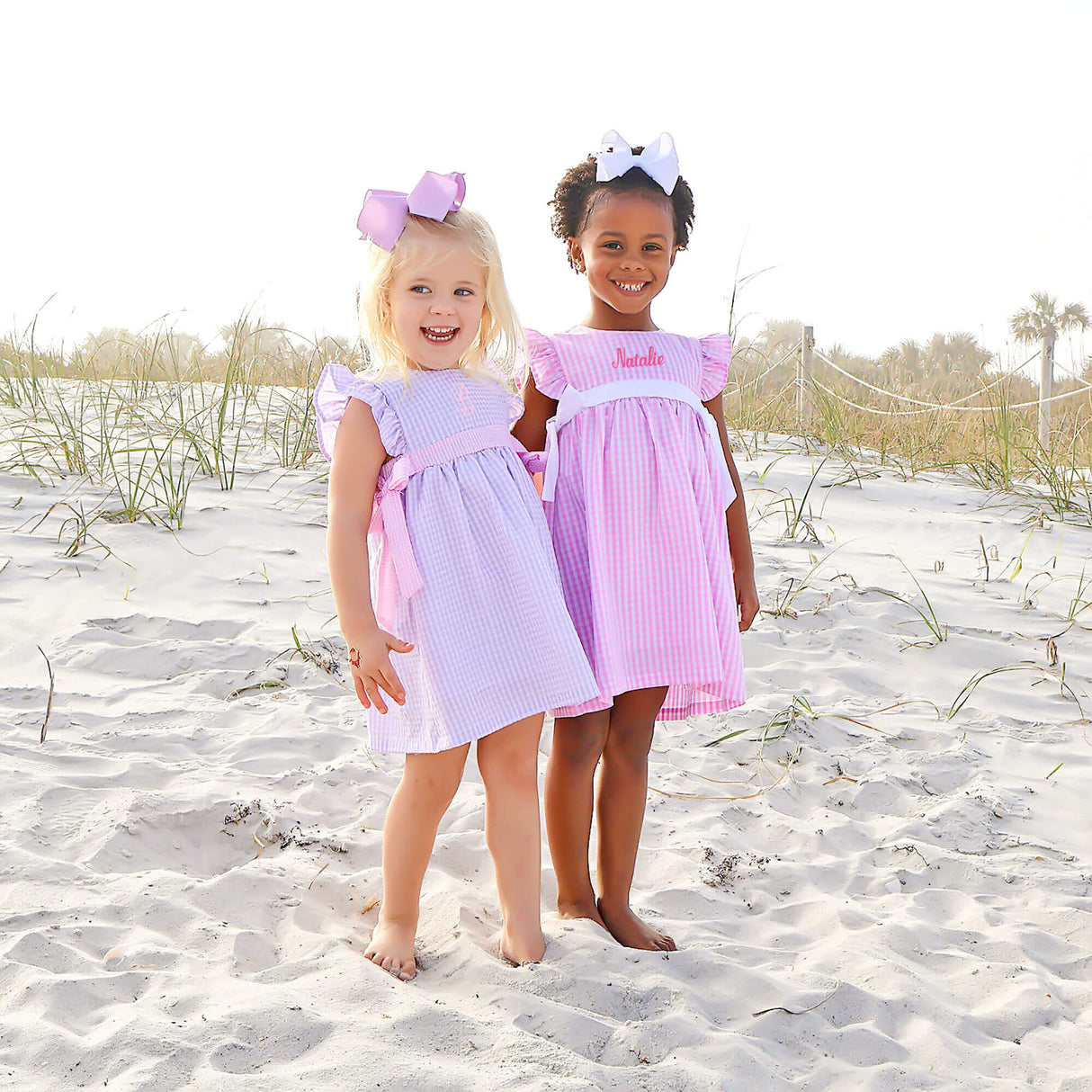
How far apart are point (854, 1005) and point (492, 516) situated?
1.11 metres

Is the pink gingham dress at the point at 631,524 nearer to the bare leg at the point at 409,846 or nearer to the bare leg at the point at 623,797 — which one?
the bare leg at the point at 623,797

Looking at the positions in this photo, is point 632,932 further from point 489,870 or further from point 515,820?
point 489,870

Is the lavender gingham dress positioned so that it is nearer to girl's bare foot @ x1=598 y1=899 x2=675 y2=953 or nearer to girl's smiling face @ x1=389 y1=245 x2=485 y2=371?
girl's smiling face @ x1=389 y1=245 x2=485 y2=371

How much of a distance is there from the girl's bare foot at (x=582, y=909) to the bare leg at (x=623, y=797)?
18 mm

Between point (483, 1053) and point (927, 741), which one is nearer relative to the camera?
point (483, 1053)

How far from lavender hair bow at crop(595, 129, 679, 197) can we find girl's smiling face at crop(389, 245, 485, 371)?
349mm

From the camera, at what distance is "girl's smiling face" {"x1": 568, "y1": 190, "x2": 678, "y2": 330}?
2162 mm

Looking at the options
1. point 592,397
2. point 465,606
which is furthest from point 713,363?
point 465,606

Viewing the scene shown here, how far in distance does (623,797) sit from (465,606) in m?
0.57

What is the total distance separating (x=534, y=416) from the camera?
2.27 meters

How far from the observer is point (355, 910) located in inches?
91.5

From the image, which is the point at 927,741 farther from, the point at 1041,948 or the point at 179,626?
the point at 179,626

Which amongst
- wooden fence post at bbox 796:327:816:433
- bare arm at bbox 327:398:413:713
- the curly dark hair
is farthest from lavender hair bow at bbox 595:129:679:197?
wooden fence post at bbox 796:327:816:433

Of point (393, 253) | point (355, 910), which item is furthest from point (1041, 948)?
point (393, 253)
